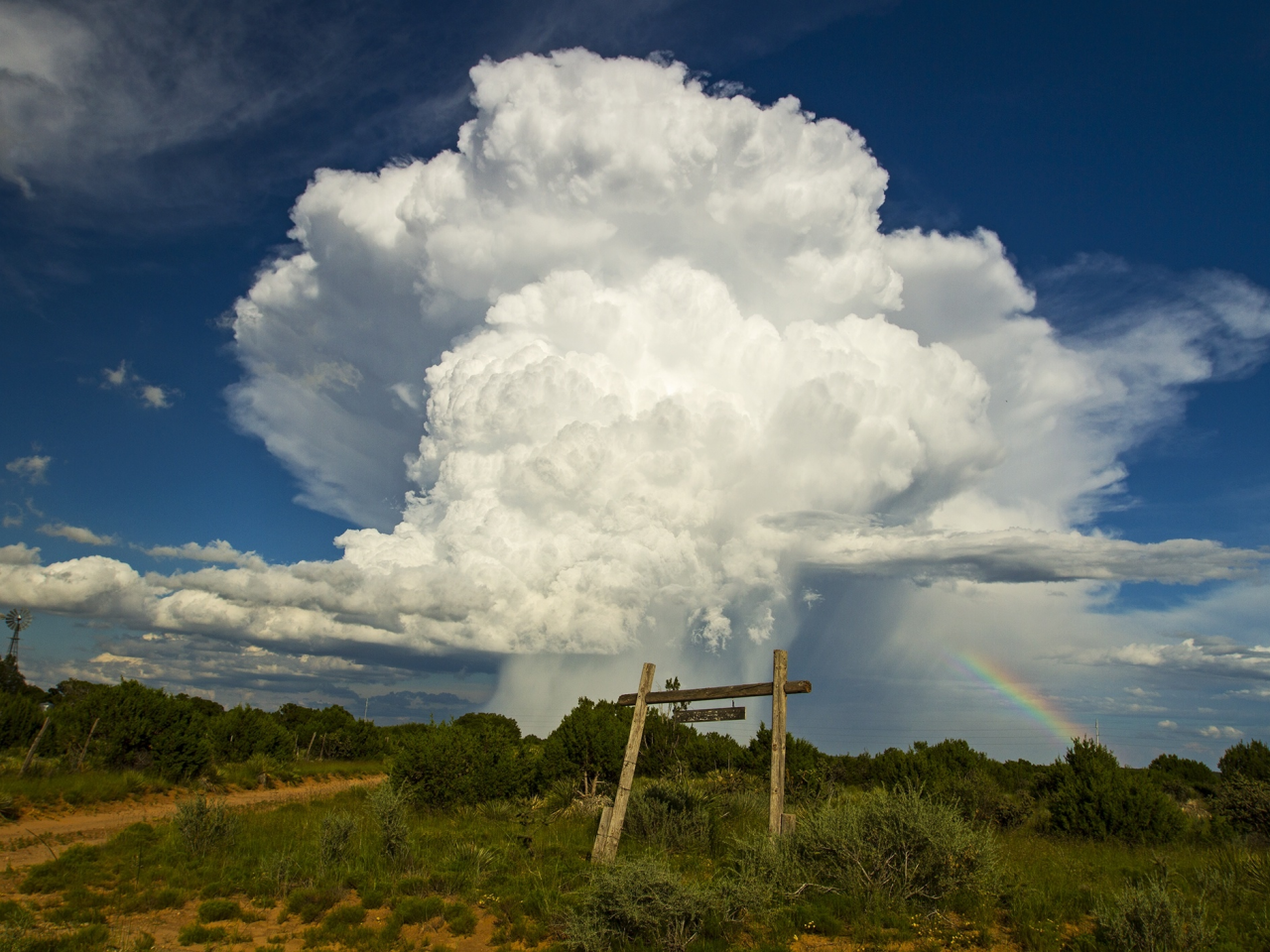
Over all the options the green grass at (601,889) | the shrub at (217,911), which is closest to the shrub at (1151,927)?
the green grass at (601,889)

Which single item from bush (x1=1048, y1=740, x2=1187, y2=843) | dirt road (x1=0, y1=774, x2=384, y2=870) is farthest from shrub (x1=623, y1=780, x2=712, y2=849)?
bush (x1=1048, y1=740, x2=1187, y2=843)

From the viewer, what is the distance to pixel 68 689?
244 ft

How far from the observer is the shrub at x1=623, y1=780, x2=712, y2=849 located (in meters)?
12.4

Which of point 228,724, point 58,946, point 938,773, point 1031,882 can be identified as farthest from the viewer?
point 228,724

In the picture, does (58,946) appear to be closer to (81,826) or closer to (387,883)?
(387,883)

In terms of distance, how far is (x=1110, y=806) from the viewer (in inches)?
630

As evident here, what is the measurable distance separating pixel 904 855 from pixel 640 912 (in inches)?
140

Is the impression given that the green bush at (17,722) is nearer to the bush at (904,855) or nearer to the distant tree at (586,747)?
the distant tree at (586,747)

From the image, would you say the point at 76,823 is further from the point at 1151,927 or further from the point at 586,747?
the point at 1151,927

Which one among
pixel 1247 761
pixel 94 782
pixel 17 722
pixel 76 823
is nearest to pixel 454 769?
pixel 76 823

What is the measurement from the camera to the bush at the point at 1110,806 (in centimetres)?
1561

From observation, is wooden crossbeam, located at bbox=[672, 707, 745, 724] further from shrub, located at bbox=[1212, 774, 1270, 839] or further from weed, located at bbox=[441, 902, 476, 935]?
shrub, located at bbox=[1212, 774, 1270, 839]

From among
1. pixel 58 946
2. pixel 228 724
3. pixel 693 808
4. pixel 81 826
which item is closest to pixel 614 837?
pixel 693 808

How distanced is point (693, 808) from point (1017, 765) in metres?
27.8
